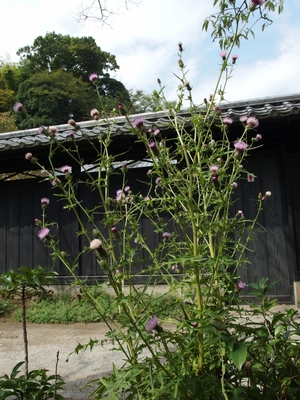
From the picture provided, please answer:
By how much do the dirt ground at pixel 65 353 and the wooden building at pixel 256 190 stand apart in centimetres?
132

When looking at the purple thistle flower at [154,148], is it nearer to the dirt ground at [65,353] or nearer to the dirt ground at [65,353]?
the dirt ground at [65,353]

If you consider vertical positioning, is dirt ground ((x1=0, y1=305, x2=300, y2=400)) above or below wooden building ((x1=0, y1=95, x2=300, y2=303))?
below

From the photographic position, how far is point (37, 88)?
24953mm

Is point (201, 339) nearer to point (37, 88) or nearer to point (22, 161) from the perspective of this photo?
point (22, 161)

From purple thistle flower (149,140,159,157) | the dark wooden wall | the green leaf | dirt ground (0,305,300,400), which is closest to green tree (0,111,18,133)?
the dark wooden wall

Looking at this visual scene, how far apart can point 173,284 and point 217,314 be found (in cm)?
33

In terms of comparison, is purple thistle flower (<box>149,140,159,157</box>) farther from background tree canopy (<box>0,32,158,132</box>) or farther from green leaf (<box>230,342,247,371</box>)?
background tree canopy (<box>0,32,158,132</box>)

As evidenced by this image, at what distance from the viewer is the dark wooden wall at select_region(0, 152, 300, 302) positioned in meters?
5.95

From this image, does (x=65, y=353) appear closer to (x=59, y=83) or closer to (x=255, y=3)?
(x=255, y=3)

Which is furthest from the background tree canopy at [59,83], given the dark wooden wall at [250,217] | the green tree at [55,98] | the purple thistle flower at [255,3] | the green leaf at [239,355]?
the green leaf at [239,355]

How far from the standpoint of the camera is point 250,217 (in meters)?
6.19

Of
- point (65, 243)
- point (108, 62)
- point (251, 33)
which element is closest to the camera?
point (251, 33)

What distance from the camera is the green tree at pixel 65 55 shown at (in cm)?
3016

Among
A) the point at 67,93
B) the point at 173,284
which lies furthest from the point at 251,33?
the point at 67,93
